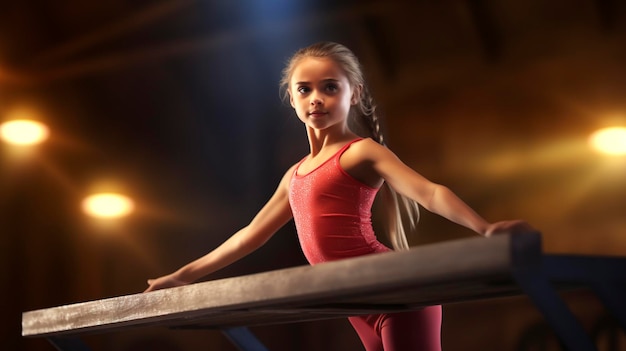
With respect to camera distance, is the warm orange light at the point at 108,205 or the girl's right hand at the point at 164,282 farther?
the warm orange light at the point at 108,205

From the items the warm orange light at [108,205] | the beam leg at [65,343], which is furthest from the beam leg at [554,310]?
the warm orange light at [108,205]

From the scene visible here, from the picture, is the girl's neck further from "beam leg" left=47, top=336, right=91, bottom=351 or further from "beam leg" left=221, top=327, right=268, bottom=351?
"beam leg" left=47, top=336, right=91, bottom=351

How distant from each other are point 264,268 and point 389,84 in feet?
3.05

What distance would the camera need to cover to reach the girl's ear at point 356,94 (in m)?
1.56

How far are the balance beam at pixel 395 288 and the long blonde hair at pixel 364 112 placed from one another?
0.69 feet

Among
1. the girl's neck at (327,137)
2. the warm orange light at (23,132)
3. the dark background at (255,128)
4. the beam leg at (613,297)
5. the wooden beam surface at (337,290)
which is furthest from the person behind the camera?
the warm orange light at (23,132)

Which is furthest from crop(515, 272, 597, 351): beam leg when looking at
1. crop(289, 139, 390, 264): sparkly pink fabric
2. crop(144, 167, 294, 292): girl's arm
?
crop(144, 167, 294, 292): girl's arm

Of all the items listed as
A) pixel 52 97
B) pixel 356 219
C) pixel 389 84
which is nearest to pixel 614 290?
pixel 356 219

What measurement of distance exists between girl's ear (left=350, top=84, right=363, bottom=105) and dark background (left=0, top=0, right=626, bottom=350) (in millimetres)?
1629

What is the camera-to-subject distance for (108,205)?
146 inches

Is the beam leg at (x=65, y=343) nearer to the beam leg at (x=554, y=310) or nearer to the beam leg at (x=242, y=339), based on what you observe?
the beam leg at (x=242, y=339)

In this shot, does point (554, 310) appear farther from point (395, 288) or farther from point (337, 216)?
point (337, 216)

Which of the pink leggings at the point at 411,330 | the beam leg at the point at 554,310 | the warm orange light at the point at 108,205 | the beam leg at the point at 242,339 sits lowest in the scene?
the beam leg at the point at 554,310

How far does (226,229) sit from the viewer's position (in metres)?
3.78
